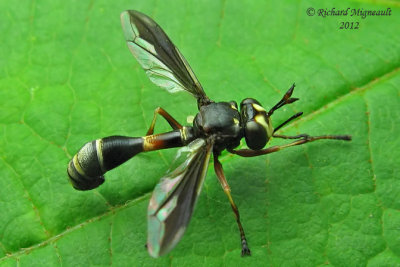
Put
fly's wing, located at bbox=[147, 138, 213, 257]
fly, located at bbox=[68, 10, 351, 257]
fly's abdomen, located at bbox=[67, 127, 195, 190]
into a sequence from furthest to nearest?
fly's abdomen, located at bbox=[67, 127, 195, 190] < fly, located at bbox=[68, 10, 351, 257] < fly's wing, located at bbox=[147, 138, 213, 257]

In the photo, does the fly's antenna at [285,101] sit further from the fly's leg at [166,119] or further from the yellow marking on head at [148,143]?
the yellow marking on head at [148,143]

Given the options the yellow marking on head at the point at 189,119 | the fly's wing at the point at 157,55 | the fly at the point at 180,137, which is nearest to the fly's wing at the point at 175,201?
the fly at the point at 180,137

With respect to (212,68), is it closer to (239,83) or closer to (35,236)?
(239,83)

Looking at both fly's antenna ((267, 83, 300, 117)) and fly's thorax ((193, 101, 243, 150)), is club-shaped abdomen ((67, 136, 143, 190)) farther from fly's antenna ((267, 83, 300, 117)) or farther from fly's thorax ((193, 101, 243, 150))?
fly's antenna ((267, 83, 300, 117))

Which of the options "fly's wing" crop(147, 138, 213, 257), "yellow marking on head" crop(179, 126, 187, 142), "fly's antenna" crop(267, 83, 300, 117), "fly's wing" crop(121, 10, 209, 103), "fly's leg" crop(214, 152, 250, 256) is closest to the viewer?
"fly's wing" crop(147, 138, 213, 257)

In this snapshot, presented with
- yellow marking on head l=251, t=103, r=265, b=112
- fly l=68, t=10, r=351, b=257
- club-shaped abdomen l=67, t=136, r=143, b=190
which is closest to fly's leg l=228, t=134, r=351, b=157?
fly l=68, t=10, r=351, b=257

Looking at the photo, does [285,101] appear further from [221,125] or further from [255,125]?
[221,125]
